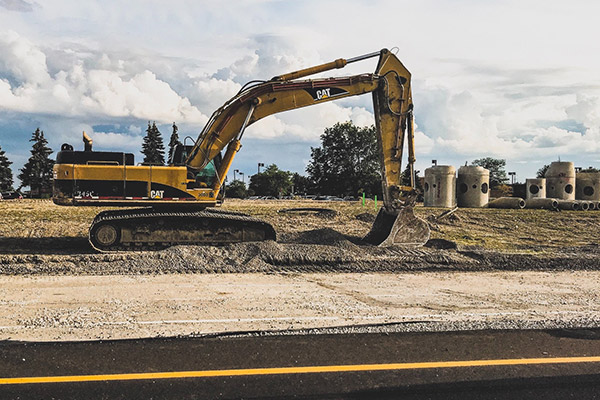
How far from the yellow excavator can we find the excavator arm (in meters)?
0.03

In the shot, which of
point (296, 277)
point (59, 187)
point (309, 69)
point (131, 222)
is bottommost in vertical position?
point (296, 277)

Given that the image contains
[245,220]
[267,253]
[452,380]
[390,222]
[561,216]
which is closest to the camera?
[452,380]

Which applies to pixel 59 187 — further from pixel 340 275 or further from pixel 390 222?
pixel 390 222

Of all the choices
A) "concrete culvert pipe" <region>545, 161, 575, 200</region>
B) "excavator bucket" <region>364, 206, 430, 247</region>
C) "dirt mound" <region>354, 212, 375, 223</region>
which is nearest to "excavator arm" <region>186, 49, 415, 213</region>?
"excavator bucket" <region>364, 206, 430, 247</region>

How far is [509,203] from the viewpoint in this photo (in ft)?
108

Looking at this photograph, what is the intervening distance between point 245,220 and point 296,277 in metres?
3.54

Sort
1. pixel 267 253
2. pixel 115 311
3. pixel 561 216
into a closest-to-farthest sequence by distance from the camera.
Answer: pixel 115 311 → pixel 267 253 → pixel 561 216

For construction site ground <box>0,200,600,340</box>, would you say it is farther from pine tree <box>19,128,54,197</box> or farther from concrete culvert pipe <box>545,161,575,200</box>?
pine tree <box>19,128,54,197</box>

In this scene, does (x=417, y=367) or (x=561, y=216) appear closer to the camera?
(x=417, y=367)

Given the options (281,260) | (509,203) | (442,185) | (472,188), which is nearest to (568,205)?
(509,203)

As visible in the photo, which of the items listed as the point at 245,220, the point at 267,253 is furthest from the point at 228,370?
the point at 245,220

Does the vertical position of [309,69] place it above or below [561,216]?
above

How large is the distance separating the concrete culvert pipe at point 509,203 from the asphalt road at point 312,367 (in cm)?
2786

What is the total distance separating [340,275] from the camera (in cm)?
1166
